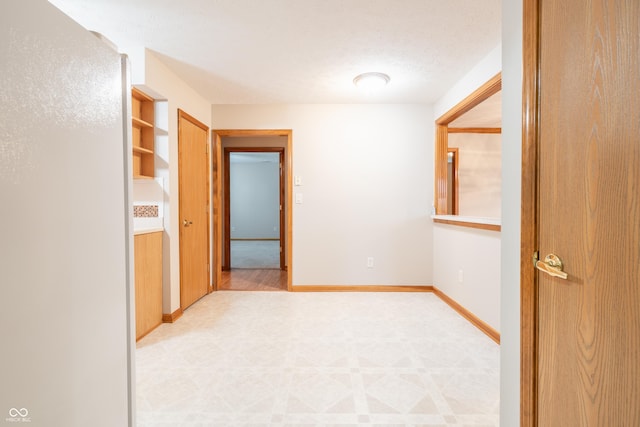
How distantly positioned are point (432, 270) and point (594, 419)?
9.73ft

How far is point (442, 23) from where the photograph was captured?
200 centimetres

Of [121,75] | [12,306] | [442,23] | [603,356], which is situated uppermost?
[442,23]

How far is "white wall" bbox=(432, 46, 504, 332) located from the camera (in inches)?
94.2

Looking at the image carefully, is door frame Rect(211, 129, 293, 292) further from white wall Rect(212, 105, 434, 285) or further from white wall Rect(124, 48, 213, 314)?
white wall Rect(124, 48, 213, 314)

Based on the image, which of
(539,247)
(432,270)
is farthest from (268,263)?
(539,247)

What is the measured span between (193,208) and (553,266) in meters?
3.08

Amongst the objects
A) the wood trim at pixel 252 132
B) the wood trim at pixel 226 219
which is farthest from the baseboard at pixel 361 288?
the wood trim at pixel 252 132

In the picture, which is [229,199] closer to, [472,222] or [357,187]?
[357,187]

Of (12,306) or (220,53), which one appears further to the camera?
(220,53)

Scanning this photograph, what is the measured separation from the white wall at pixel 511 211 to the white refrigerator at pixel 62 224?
1.36 m

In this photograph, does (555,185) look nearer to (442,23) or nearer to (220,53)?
(442,23)

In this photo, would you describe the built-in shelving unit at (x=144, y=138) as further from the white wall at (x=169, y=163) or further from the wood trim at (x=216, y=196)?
the wood trim at (x=216, y=196)

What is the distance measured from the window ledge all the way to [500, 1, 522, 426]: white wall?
1.03 metres

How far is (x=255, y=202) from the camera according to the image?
8977 mm
